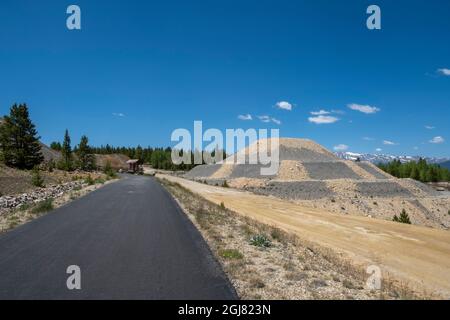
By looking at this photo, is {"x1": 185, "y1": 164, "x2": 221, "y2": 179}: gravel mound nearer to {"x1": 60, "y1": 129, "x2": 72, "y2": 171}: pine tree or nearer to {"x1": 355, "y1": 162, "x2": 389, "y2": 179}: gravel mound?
{"x1": 60, "y1": 129, "x2": 72, "y2": 171}: pine tree

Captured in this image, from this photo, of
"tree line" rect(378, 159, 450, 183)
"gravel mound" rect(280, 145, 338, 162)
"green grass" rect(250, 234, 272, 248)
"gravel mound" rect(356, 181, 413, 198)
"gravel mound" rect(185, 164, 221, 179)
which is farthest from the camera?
"tree line" rect(378, 159, 450, 183)

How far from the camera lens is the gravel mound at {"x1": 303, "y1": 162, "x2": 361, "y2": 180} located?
80.9m

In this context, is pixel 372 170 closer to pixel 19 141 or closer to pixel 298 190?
pixel 298 190

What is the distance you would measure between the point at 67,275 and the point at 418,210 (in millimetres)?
59870

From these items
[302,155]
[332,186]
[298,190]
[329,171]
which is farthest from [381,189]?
[302,155]

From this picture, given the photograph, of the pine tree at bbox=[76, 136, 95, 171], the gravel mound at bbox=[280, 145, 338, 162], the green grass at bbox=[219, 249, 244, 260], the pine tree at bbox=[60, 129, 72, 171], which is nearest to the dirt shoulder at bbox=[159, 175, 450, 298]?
the green grass at bbox=[219, 249, 244, 260]

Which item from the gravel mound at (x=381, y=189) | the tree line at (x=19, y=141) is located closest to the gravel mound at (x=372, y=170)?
the gravel mound at (x=381, y=189)

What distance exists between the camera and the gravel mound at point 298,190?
5964 cm

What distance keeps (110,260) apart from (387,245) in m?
16.7

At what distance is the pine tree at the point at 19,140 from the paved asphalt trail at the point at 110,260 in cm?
4208

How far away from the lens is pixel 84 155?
92.6 meters

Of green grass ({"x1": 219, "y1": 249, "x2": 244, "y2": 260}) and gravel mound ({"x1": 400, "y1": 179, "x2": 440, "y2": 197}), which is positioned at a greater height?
green grass ({"x1": 219, "y1": 249, "x2": 244, "y2": 260})

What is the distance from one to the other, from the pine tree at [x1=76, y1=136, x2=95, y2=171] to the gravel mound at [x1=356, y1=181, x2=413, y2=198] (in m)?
66.0
